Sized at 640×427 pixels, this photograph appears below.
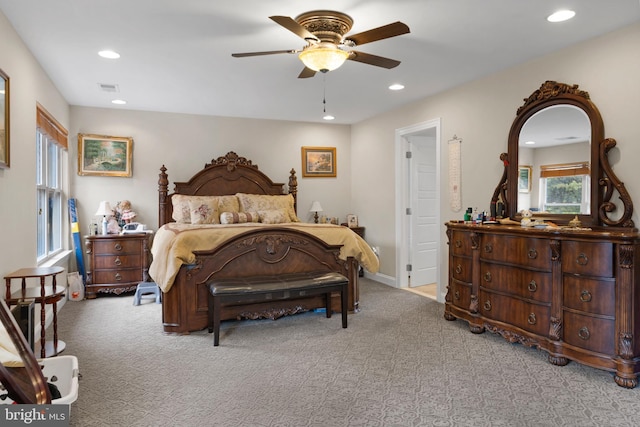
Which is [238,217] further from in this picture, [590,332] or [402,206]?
[590,332]

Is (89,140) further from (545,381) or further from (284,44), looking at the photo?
(545,381)

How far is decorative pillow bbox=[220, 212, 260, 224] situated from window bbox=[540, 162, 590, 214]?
3.30 meters

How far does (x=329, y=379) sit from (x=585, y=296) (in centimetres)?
182

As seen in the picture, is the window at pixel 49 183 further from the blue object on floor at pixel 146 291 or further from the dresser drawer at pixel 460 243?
the dresser drawer at pixel 460 243

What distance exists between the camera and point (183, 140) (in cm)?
577

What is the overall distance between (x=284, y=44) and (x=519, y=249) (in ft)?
8.18

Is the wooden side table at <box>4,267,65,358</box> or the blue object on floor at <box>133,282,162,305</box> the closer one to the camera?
the wooden side table at <box>4,267,65,358</box>

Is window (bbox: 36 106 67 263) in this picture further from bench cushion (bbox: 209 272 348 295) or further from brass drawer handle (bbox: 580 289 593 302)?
brass drawer handle (bbox: 580 289 593 302)

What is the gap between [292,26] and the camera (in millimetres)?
2414

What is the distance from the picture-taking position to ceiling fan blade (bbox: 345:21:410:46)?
2.36 meters

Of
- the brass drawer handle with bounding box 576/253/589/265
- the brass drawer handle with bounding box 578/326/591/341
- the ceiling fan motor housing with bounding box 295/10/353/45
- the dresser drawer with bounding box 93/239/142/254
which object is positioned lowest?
the brass drawer handle with bounding box 578/326/591/341

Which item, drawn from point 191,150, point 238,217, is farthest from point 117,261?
point 191,150

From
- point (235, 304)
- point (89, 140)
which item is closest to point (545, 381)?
point (235, 304)

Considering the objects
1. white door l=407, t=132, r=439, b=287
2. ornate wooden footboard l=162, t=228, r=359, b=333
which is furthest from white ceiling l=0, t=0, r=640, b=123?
ornate wooden footboard l=162, t=228, r=359, b=333
